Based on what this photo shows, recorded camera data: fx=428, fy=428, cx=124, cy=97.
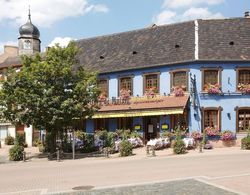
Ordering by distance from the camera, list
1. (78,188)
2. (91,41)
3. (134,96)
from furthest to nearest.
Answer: (91,41) < (134,96) < (78,188)

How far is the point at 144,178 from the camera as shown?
1617 centimetres

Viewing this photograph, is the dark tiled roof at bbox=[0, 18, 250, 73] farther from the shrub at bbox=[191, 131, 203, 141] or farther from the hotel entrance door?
the shrub at bbox=[191, 131, 203, 141]

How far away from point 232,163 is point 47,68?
12.3 m

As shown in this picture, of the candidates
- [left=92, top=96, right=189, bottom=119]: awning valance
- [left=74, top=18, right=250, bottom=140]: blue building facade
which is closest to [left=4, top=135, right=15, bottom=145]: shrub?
[left=74, top=18, right=250, bottom=140]: blue building facade

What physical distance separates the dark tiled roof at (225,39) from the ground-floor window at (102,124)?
9.29 m

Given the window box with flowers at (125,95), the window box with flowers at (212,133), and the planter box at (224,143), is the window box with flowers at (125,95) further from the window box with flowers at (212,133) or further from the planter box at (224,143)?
the planter box at (224,143)

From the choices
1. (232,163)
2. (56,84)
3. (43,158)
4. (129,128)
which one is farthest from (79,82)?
(232,163)

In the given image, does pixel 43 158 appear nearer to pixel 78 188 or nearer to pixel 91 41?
pixel 78 188

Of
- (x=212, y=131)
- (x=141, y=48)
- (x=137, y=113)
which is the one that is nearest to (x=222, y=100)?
(x=212, y=131)

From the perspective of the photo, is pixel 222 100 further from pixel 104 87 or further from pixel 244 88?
pixel 104 87

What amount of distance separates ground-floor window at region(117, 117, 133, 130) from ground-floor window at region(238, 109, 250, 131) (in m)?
8.21

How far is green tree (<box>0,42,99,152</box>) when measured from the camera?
1013 inches

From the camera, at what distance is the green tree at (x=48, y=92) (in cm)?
2572

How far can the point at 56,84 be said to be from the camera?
26.4 m
